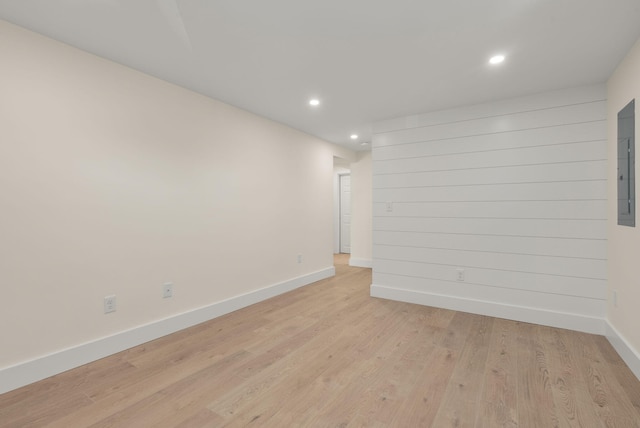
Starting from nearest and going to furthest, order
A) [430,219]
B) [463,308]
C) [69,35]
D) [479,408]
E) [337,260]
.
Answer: [479,408] → [69,35] → [463,308] → [430,219] → [337,260]

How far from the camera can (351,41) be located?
2.05m

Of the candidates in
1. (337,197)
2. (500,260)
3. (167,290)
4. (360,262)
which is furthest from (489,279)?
(337,197)

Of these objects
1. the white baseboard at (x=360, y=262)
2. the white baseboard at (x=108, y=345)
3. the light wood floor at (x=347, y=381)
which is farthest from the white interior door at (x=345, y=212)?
the light wood floor at (x=347, y=381)

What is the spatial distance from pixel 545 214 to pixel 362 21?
101 inches

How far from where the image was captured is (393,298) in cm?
378

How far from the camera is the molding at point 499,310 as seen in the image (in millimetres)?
2760

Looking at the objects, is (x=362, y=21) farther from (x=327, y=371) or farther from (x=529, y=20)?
(x=327, y=371)

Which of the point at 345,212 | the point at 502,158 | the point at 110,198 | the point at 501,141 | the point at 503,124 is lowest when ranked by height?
the point at 345,212

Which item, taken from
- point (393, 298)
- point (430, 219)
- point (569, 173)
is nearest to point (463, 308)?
point (393, 298)

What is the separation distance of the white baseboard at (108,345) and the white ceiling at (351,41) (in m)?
2.20

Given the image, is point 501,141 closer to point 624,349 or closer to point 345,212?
point 624,349

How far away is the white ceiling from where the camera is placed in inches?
68.1

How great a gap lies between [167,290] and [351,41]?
8.58 ft

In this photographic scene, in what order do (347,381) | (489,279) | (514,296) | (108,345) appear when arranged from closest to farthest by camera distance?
(347,381) → (108,345) → (514,296) → (489,279)
